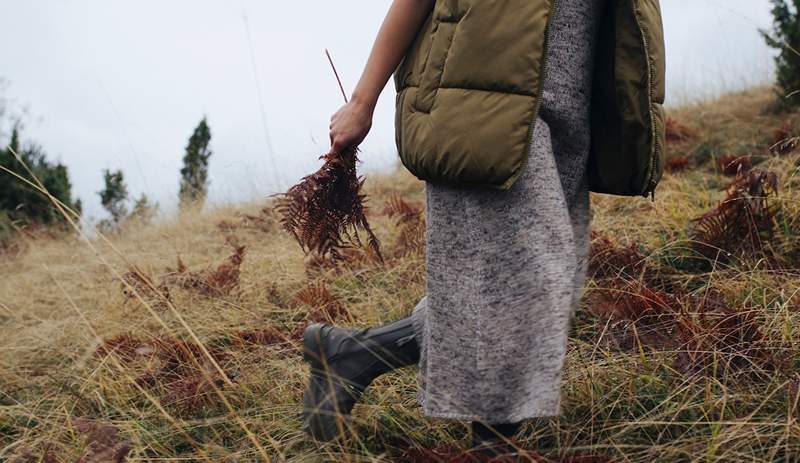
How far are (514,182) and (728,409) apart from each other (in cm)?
96

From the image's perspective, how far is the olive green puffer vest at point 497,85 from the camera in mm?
1244

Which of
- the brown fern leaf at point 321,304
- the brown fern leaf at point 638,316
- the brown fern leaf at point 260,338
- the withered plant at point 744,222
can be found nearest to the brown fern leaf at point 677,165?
the withered plant at point 744,222

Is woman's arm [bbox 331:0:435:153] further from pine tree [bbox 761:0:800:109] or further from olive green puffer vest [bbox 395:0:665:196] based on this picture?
pine tree [bbox 761:0:800:109]

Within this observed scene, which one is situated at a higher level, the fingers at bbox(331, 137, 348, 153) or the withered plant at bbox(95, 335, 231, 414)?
the fingers at bbox(331, 137, 348, 153)

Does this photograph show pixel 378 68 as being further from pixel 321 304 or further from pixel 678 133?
pixel 678 133

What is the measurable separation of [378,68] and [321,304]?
2.01 m

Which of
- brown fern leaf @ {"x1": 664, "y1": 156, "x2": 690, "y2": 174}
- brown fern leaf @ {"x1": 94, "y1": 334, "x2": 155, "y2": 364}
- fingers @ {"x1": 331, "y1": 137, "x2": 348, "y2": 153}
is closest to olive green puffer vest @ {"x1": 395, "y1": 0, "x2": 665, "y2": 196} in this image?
fingers @ {"x1": 331, "y1": 137, "x2": 348, "y2": 153}

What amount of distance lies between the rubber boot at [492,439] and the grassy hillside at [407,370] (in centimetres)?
11

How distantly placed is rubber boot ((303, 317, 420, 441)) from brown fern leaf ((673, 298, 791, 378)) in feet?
2.76

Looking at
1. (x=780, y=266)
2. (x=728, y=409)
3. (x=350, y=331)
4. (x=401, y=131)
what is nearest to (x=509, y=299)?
(x=401, y=131)

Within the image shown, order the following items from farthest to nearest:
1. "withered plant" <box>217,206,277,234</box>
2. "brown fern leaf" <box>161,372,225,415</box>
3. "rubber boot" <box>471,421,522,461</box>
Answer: "withered plant" <box>217,206,277,234</box> → "brown fern leaf" <box>161,372,225,415</box> → "rubber boot" <box>471,421,522,461</box>

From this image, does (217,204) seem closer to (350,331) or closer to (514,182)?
(350,331)

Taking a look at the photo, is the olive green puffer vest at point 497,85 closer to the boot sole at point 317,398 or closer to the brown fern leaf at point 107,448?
the boot sole at point 317,398

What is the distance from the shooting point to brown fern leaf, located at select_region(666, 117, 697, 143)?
631 cm
